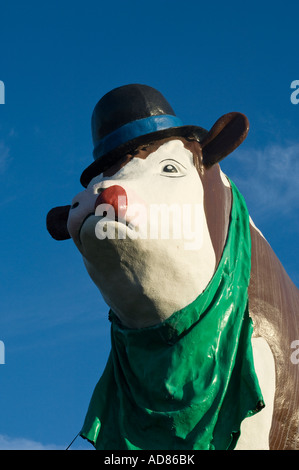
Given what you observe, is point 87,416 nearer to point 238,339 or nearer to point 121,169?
point 238,339

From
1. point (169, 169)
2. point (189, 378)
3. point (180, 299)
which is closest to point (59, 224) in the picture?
point (169, 169)

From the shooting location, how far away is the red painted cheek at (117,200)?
425 cm

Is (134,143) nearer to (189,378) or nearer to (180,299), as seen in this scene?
(180,299)

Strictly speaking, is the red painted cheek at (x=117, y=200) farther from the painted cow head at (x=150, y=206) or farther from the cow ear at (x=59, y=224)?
the cow ear at (x=59, y=224)

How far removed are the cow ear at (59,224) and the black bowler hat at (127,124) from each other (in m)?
0.21

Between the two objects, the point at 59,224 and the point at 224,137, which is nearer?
the point at 224,137

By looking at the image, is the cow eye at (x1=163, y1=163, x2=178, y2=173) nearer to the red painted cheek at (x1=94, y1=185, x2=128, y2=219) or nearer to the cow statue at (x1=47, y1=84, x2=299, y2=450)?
the cow statue at (x1=47, y1=84, x2=299, y2=450)

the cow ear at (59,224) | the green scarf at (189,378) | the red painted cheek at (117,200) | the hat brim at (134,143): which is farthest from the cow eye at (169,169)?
the cow ear at (59,224)

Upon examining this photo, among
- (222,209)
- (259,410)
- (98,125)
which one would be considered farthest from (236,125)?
(259,410)

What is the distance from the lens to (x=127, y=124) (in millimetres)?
4754

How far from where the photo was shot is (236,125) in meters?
4.71

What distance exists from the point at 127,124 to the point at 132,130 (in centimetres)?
6

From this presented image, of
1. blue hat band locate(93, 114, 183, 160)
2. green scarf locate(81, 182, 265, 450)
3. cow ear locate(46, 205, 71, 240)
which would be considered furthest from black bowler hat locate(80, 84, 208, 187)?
green scarf locate(81, 182, 265, 450)

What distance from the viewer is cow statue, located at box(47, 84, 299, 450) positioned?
13.9 ft
